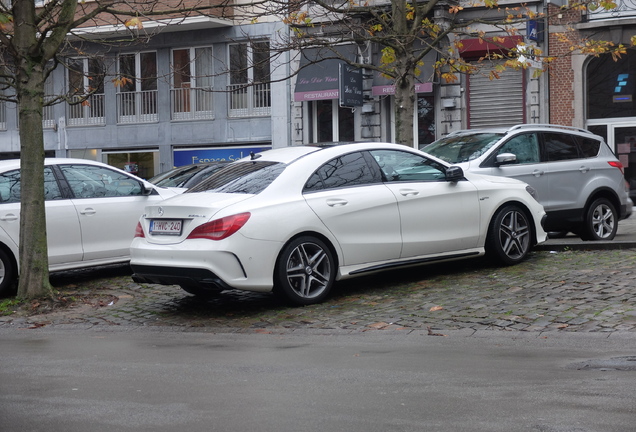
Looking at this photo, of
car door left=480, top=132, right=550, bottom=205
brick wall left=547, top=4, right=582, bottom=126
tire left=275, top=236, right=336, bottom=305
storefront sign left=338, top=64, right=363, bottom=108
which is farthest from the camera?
storefront sign left=338, top=64, right=363, bottom=108

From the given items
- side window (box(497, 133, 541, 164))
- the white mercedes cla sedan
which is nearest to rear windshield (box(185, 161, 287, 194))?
the white mercedes cla sedan

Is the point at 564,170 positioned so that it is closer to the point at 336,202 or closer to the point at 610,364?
the point at 336,202

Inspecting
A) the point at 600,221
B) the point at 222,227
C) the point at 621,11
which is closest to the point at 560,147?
the point at 600,221

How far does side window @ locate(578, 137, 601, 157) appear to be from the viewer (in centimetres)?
1384

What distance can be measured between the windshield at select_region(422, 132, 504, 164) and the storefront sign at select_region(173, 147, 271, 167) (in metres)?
17.0

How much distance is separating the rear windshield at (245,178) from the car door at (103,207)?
2.30 metres

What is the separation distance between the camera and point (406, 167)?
10562 mm

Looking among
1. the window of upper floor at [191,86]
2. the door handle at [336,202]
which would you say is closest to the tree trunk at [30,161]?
the door handle at [336,202]

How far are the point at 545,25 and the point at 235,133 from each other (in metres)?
10.2

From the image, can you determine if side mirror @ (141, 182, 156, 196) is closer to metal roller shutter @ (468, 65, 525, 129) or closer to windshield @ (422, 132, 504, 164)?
windshield @ (422, 132, 504, 164)

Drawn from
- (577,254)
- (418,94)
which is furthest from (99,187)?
(418,94)

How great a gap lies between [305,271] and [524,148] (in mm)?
5153

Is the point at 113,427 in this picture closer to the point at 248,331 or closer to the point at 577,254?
the point at 248,331

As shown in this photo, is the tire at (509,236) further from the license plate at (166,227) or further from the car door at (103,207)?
the car door at (103,207)
